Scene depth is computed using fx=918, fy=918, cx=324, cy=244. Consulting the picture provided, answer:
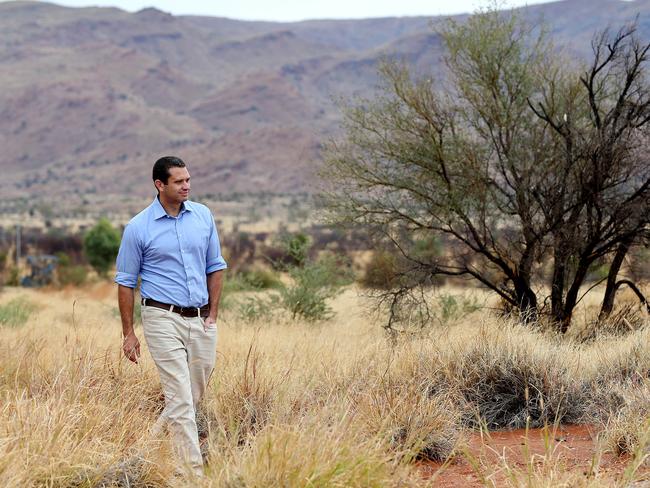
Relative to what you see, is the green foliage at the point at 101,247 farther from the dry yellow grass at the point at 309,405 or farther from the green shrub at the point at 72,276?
the dry yellow grass at the point at 309,405

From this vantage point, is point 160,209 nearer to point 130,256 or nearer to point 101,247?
point 130,256

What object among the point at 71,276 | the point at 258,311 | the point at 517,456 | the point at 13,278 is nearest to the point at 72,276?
the point at 71,276

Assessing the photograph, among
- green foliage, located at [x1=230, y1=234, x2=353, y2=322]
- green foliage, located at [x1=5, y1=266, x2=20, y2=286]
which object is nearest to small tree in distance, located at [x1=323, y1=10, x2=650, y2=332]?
green foliage, located at [x1=230, y1=234, x2=353, y2=322]

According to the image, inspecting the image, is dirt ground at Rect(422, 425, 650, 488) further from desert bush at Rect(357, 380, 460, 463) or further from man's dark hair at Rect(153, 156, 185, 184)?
man's dark hair at Rect(153, 156, 185, 184)

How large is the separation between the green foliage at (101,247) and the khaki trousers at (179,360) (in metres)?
33.4

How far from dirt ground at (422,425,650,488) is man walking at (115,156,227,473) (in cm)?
171

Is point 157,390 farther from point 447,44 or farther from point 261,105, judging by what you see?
point 261,105

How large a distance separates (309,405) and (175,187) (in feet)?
5.74

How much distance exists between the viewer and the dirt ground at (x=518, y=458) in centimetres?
547

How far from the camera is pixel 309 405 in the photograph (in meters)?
6.25

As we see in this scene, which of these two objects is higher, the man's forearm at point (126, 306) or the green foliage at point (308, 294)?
the man's forearm at point (126, 306)

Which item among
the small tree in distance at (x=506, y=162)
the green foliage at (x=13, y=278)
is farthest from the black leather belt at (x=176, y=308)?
the green foliage at (x=13, y=278)

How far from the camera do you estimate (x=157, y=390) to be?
820 centimetres

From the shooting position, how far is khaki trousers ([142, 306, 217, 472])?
5.97 metres
